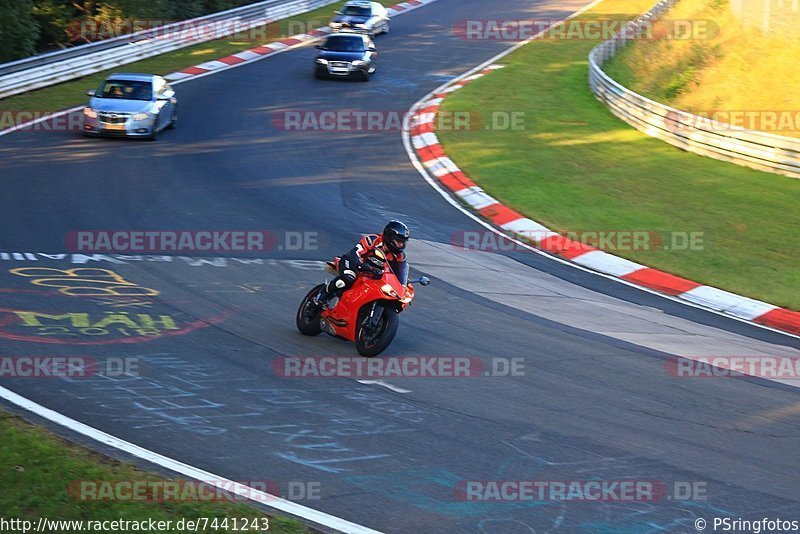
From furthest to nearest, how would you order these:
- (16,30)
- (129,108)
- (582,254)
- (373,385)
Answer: (16,30) < (129,108) < (582,254) < (373,385)

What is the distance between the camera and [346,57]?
30531 mm

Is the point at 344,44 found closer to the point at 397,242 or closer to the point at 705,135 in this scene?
the point at 705,135

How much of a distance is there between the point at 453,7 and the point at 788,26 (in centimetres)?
1995

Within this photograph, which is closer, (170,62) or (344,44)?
(344,44)

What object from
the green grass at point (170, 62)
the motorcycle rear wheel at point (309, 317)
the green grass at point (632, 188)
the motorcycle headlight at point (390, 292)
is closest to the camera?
the motorcycle headlight at point (390, 292)

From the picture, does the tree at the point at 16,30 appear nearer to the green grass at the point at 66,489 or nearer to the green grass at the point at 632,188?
the green grass at the point at 632,188

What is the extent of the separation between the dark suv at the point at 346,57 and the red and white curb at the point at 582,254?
23.4ft

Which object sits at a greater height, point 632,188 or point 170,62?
point 170,62

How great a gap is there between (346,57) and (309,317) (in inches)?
808

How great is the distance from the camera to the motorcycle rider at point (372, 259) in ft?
35.0

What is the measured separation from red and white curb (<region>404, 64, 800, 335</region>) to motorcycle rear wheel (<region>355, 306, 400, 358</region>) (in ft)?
18.2

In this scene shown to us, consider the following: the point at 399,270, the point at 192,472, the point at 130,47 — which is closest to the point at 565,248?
the point at 399,270

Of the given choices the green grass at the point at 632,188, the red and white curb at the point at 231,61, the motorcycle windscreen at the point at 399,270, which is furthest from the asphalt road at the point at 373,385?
the red and white curb at the point at 231,61

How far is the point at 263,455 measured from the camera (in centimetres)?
802
